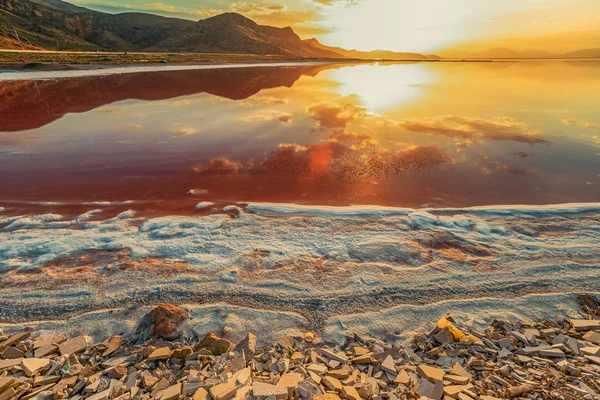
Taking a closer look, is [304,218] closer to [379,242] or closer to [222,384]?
[379,242]

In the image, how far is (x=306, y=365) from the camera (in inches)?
171

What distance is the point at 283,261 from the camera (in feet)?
22.6

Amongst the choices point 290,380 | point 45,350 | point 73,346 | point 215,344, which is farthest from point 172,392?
point 45,350

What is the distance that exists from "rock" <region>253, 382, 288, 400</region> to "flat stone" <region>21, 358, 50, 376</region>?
3.06 metres

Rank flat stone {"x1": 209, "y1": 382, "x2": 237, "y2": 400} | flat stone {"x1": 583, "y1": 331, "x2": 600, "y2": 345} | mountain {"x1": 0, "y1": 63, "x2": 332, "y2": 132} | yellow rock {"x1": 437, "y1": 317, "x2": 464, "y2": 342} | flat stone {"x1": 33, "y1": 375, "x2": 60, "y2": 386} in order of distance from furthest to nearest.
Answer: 1. mountain {"x1": 0, "y1": 63, "x2": 332, "y2": 132}
2. yellow rock {"x1": 437, "y1": 317, "x2": 464, "y2": 342}
3. flat stone {"x1": 583, "y1": 331, "x2": 600, "y2": 345}
4. flat stone {"x1": 33, "y1": 375, "x2": 60, "y2": 386}
5. flat stone {"x1": 209, "y1": 382, "x2": 237, "y2": 400}

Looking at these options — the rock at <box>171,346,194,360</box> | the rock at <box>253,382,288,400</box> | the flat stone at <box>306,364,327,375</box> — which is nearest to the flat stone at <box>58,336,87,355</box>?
the rock at <box>171,346,194,360</box>

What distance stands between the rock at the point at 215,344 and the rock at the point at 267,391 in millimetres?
1027

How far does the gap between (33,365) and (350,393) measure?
174 inches

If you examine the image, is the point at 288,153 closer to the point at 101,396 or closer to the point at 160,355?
the point at 160,355

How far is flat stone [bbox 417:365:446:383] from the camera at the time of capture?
404cm

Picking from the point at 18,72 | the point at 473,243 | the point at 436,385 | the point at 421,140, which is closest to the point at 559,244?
the point at 473,243

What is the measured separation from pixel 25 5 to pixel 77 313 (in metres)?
161

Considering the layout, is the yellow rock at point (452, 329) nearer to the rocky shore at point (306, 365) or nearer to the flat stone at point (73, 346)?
the rocky shore at point (306, 365)

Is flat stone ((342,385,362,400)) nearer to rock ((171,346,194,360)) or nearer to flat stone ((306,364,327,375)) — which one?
flat stone ((306,364,327,375))
